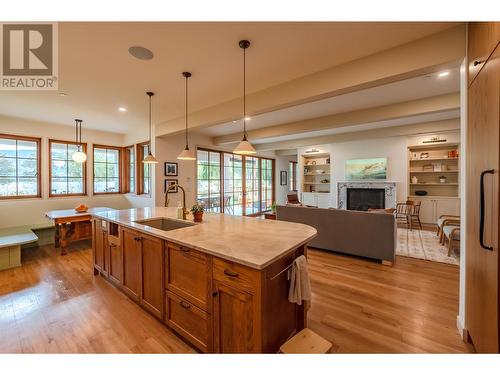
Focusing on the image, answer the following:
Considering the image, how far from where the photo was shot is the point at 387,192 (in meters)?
6.39

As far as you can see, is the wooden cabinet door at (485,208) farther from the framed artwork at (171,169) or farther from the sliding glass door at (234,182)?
the sliding glass door at (234,182)

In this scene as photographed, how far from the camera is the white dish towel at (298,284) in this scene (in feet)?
5.09

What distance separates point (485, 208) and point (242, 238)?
1.63 meters

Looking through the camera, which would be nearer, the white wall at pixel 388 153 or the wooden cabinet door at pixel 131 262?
the wooden cabinet door at pixel 131 262

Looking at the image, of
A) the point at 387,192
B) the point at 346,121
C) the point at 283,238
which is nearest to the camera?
the point at 283,238

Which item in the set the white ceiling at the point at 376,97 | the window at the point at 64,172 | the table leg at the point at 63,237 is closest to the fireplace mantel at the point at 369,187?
the white ceiling at the point at 376,97

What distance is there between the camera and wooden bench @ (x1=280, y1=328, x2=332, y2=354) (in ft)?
4.72

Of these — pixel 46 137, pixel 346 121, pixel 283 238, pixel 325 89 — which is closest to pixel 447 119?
pixel 346 121

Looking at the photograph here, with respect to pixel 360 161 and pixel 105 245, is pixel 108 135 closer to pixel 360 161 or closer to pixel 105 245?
pixel 105 245

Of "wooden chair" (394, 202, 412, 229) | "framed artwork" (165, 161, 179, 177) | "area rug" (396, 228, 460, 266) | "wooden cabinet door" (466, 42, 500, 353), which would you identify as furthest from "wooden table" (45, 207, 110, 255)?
"wooden chair" (394, 202, 412, 229)

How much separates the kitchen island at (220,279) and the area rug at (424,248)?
2.95 meters

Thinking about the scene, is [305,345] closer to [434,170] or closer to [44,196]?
[44,196]

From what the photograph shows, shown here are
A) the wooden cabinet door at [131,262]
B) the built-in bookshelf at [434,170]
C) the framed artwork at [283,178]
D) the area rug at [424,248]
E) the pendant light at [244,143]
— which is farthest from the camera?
the framed artwork at [283,178]

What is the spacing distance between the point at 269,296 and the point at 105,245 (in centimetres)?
241
